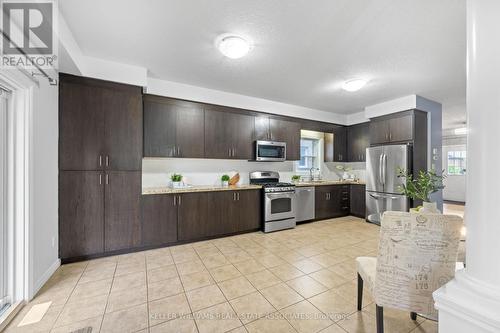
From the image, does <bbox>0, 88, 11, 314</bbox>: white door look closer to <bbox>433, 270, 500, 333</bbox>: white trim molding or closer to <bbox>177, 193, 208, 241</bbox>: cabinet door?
<bbox>177, 193, 208, 241</bbox>: cabinet door

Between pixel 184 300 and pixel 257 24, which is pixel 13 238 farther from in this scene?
pixel 257 24

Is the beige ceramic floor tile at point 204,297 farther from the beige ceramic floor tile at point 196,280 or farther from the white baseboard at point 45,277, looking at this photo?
the white baseboard at point 45,277

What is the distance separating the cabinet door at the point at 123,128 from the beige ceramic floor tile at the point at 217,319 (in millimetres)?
2157

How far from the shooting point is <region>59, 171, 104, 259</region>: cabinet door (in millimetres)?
2680

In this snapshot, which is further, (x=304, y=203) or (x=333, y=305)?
(x=304, y=203)

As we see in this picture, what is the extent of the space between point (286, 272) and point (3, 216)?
113 inches

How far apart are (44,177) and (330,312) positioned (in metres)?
3.21

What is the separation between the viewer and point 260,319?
177cm

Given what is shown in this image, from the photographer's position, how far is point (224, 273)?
2537 millimetres

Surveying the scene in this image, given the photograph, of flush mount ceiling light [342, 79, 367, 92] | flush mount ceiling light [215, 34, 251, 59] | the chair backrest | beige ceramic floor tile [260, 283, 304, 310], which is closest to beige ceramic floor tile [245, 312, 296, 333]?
beige ceramic floor tile [260, 283, 304, 310]

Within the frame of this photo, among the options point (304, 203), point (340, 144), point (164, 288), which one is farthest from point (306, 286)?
point (340, 144)

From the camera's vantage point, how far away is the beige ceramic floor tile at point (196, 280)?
7.41ft

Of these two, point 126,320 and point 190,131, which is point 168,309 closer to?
point 126,320

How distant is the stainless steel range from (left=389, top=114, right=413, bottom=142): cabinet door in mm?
2355
